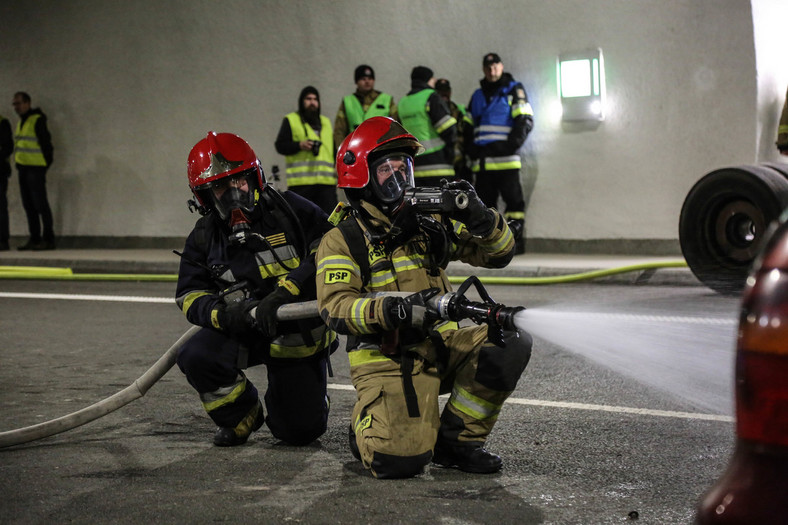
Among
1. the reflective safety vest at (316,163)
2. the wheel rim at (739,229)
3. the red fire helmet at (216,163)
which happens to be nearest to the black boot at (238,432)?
the red fire helmet at (216,163)

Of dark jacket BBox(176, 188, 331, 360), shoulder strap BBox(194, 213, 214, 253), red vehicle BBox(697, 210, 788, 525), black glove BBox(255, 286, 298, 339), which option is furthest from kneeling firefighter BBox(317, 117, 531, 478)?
red vehicle BBox(697, 210, 788, 525)

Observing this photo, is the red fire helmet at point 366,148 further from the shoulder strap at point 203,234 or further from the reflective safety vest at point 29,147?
the reflective safety vest at point 29,147

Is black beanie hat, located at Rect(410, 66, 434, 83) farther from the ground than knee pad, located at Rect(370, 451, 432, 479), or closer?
farther from the ground

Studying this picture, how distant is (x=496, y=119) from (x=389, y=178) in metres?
7.53

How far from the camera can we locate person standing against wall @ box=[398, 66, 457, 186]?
1134 centimetres

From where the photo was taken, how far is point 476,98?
11.9m

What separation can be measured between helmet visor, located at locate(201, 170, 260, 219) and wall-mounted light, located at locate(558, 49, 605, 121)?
311 inches

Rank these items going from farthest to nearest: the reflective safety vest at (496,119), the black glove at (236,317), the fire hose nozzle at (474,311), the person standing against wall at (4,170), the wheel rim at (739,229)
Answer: the person standing against wall at (4,170), the reflective safety vest at (496,119), the wheel rim at (739,229), the black glove at (236,317), the fire hose nozzle at (474,311)

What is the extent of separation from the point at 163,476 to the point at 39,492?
492 millimetres

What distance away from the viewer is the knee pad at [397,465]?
409 centimetres

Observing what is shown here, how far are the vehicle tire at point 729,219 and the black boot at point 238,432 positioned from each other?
4.39 meters

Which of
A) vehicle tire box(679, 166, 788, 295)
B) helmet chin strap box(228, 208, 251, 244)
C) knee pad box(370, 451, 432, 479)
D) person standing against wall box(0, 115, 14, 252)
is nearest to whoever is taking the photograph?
knee pad box(370, 451, 432, 479)

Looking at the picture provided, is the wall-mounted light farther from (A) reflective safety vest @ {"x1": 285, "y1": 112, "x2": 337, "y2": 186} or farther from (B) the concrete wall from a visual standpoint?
(A) reflective safety vest @ {"x1": 285, "y1": 112, "x2": 337, "y2": 186}

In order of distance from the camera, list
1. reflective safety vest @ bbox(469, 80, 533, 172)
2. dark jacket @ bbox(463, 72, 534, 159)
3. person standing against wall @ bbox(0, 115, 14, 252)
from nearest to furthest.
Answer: dark jacket @ bbox(463, 72, 534, 159) → reflective safety vest @ bbox(469, 80, 533, 172) → person standing against wall @ bbox(0, 115, 14, 252)
